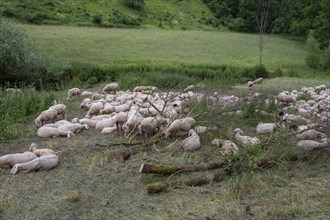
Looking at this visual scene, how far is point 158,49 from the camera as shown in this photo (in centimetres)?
3092

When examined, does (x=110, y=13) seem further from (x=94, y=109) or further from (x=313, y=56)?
(x=94, y=109)

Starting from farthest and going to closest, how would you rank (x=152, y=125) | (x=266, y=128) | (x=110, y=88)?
(x=110, y=88)
(x=266, y=128)
(x=152, y=125)

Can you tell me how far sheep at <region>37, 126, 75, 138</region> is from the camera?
824cm

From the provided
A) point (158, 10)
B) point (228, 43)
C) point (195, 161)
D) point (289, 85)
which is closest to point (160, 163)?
point (195, 161)

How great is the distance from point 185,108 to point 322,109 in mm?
3981

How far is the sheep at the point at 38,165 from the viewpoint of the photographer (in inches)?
258

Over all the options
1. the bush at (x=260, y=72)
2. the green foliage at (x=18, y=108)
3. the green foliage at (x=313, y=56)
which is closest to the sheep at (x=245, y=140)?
the green foliage at (x=18, y=108)

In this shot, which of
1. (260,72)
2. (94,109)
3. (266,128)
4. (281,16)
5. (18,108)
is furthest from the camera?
(281,16)

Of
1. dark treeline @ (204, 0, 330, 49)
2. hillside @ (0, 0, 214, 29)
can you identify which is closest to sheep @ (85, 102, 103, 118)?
hillside @ (0, 0, 214, 29)

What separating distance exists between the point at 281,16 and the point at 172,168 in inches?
2057

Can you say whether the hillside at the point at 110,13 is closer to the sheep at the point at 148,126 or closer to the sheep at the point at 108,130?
the sheep at the point at 108,130

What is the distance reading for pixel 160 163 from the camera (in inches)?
260

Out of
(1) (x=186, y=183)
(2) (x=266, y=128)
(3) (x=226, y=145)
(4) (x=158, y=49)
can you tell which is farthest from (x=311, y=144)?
(4) (x=158, y=49)

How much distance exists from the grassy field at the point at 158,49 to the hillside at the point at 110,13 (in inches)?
250
